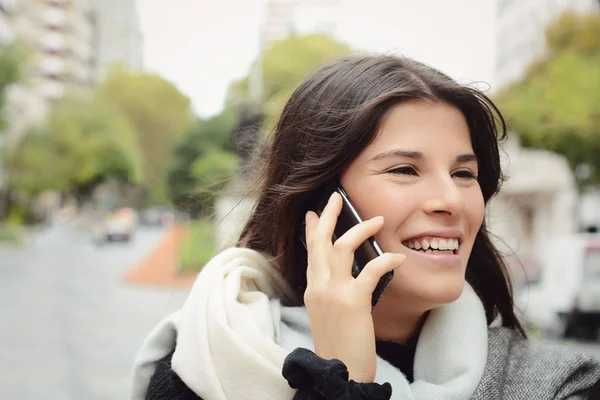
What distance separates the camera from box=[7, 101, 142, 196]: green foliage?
121 feet

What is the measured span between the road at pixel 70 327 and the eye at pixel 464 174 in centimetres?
88

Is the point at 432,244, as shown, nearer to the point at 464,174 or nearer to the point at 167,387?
the point at 464,174

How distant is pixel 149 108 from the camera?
50.0m

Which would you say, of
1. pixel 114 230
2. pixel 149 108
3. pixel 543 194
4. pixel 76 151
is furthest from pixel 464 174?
pixel 149 108

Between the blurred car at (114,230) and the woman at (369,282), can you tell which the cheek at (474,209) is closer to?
the woman at (369,282)

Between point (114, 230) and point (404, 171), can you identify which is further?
point (114, 230)

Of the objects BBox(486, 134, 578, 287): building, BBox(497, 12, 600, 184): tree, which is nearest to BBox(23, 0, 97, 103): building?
BBox(486, 134, 578, 287): building

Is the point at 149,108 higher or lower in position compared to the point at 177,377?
lower

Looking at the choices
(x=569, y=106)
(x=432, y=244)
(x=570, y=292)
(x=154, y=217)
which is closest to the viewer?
(x=432, y=244)

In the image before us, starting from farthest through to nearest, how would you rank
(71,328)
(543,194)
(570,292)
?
(543,194) → (71,328) → (570,292)

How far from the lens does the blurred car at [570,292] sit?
10.5 m

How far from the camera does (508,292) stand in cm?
192

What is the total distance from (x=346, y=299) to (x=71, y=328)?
10.9m

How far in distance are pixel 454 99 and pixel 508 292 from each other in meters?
0.57
